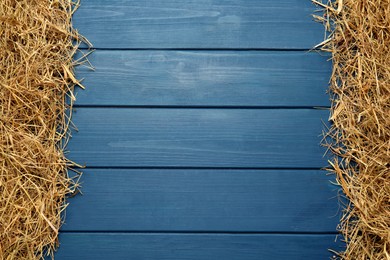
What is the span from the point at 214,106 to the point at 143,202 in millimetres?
302

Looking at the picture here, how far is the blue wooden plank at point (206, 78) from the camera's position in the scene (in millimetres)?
1316

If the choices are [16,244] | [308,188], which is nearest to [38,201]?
[16,244]

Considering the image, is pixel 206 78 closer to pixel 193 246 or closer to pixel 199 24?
pixel 199 24

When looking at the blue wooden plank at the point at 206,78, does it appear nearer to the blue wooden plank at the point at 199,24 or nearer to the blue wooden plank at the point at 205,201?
the blue wooden plank at the point at 199,24

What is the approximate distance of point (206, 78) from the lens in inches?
52.1

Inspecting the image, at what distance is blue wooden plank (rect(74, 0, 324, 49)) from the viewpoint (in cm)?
134

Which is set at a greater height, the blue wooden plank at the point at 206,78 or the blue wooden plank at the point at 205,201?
the blue wooden plank at the point at 206,78

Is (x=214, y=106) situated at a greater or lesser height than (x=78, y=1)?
lesser

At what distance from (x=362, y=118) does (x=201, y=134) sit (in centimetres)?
41

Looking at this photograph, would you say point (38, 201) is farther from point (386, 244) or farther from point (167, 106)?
point (386, 244)

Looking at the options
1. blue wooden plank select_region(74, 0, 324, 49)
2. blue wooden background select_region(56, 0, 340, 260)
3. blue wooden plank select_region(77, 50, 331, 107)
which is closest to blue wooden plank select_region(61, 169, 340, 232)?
blue wooden background select_region(56, 0, 340, 260)

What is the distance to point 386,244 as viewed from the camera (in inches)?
48.5

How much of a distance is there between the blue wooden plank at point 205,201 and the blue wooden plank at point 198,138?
0.03 meters

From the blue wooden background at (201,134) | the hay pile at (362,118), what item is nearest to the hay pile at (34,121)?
the blue wooden background at (201,134)
